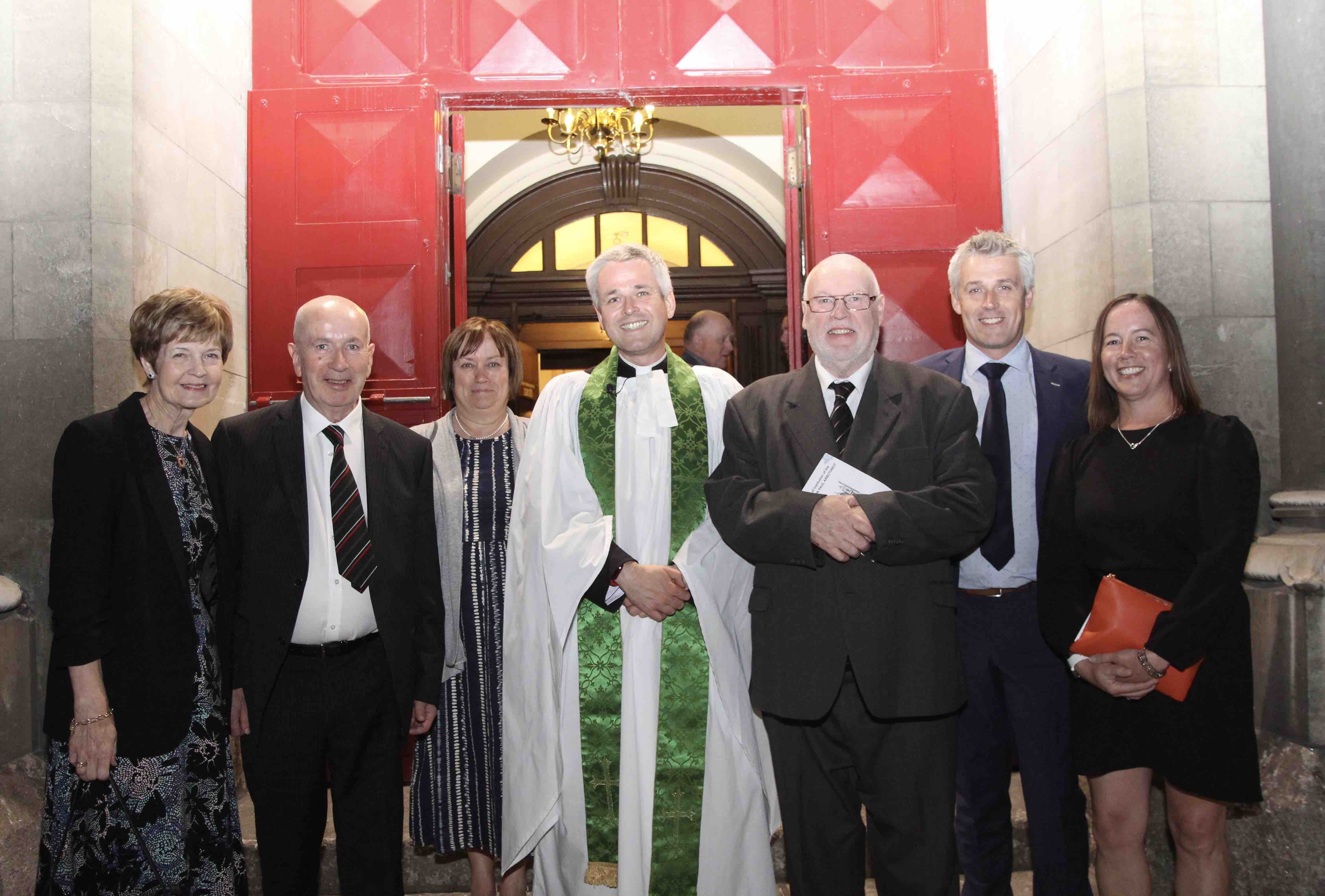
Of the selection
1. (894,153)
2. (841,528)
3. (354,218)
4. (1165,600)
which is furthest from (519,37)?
(1165,600)

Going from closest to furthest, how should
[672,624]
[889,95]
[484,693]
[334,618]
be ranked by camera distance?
[334,618], [672,624], [484,693], [889,95]

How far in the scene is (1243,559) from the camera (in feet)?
7.96

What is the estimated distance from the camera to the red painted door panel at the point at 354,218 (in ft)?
15.3

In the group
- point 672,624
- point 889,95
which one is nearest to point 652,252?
point 672,624

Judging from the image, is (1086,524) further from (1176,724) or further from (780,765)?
(780,765)

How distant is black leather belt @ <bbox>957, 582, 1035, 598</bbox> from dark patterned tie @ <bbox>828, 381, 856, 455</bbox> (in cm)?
60

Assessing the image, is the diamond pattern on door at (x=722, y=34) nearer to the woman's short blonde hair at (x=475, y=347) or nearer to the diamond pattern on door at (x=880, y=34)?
the diamond pattern on door at (x=880, y=34)

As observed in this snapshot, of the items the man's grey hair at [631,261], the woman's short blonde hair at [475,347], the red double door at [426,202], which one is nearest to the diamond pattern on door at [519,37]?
the red double door at [426,202]

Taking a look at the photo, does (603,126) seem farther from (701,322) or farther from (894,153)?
(894,153)

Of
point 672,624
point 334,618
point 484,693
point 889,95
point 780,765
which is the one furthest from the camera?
point 889,95

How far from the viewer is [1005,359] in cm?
288

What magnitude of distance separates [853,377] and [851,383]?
26 mm

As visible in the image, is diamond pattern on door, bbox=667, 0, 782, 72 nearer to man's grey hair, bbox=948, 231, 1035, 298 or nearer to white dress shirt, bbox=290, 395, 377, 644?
man's grey hair, bbox=948, 231, 1035, 298

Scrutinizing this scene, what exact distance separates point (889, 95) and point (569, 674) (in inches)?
129
